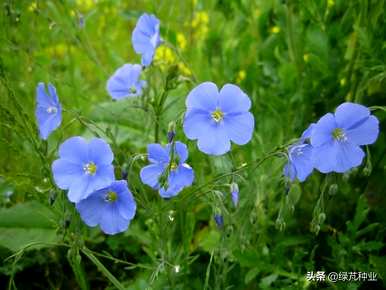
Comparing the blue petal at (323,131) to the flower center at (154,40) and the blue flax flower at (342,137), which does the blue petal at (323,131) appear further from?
the flower center at (154,40)

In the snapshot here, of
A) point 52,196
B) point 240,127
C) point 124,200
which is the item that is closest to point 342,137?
point 240,127

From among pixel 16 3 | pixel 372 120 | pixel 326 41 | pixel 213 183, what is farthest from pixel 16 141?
pixel 372 120

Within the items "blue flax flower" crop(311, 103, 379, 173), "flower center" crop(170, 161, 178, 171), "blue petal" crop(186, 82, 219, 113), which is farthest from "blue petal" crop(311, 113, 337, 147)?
"flower center" crop(170, 161, 178, 171)

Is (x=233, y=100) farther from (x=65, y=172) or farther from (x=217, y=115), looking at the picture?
(x=65, y=172)

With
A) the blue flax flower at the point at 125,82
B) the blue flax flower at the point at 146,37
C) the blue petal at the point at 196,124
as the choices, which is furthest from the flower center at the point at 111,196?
the blue flax flower at the point at 125,82

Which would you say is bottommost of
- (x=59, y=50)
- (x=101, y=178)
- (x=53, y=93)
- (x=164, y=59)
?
(x=101, y=178)
